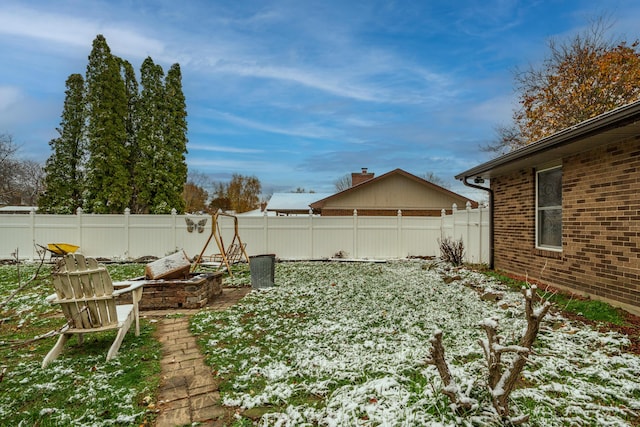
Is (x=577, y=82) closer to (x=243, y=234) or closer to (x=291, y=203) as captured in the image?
(x=291, y=203)

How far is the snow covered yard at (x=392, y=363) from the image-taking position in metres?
2.24

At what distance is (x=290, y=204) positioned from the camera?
20844mm

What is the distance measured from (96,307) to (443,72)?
1212cm

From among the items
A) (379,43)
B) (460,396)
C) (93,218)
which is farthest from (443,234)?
(93,218)

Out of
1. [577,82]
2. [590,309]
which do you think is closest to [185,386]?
[590,309]

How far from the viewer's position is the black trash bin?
22.5 ft

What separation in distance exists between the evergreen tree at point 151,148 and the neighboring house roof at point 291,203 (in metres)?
6.11

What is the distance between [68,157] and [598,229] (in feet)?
65.9

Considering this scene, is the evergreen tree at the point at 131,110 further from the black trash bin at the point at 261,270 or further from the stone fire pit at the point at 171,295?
the stone fire pit at the point at 171,295

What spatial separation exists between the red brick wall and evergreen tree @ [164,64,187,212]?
14105 mm

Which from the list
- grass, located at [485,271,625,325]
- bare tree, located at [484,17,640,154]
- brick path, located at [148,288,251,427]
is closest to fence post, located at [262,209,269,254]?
brick path, located at [148,288,251,427]

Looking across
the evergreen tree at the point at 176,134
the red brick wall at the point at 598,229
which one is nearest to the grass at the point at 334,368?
the red brick wall at the point at 598,229

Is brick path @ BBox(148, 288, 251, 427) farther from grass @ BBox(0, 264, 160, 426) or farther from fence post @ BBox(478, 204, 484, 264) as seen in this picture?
fence post @ BBox(478, 204, 484, 264)

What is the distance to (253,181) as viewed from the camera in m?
39.3
